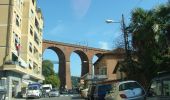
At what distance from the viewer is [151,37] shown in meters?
26.6

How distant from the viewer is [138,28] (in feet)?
95.7

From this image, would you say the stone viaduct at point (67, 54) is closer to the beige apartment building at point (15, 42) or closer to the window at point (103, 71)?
the window at point (103, 71)

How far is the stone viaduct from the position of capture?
104 m

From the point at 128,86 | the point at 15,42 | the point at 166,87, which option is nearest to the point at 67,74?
the point at 15,42

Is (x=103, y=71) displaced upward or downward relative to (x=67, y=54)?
downward

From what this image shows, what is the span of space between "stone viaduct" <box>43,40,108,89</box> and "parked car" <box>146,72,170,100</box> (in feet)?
277

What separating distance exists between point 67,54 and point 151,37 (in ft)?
263

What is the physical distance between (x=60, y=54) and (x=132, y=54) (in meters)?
73.5

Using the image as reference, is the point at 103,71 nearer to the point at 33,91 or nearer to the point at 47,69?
the point at 33,91

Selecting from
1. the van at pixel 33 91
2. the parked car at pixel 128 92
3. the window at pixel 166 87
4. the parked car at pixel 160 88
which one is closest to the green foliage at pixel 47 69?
the van at pixel 33 91

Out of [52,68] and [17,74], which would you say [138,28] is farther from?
[52,68]

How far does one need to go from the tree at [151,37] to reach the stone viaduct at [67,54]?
70505 mm

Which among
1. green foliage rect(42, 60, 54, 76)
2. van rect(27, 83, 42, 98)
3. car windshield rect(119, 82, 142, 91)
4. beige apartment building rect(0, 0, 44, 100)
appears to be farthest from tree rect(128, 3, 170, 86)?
green foliage rect(42, 60, 54, 76)

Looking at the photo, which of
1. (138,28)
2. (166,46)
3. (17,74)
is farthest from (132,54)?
(17,74)
